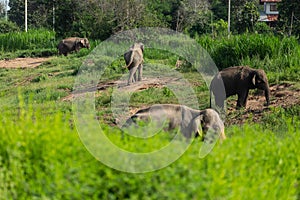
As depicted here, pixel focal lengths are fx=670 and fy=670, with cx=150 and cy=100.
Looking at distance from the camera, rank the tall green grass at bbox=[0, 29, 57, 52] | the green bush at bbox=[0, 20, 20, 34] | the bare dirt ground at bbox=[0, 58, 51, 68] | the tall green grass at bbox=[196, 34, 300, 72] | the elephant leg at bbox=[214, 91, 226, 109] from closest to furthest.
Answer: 1. the elephant leg at bbox=[214, 91, 226, 109]
2. the tall green grass at bbox=[196, 34, 300, 72]
3. the bare dirt ground at bbox=[0, 58, 51, 68]
4. the tall green grass at bbox=[0, 29, 57, 52]
5. the green bush at bbox=[0, 20, 20, 34]

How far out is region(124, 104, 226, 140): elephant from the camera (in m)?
7.20

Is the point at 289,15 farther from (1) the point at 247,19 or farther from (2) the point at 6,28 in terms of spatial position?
(2) the point at 6,28

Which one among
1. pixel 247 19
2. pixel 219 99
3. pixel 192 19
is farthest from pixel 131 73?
pixel 192 19

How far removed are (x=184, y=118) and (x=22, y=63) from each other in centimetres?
1668

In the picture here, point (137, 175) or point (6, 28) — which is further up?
point (6, 28)

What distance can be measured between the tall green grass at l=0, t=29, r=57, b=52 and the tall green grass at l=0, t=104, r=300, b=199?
22.5 metres

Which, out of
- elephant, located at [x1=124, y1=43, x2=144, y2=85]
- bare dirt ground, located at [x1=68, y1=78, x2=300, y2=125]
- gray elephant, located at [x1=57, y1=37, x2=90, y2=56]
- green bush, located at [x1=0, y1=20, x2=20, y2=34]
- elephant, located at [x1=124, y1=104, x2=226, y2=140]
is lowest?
bare dirt ground, located at [x1=68, y1=78, x2=300, y2=125]

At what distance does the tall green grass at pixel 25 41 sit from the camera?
90.8ft

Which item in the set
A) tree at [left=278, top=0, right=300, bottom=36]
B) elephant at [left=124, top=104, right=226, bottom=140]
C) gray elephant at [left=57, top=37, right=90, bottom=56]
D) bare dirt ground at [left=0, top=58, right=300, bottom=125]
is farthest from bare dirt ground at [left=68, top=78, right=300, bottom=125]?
tree at [left=278, top=0, right=300, bottom=36]

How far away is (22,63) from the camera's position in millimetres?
23391

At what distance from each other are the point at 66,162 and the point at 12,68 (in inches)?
686

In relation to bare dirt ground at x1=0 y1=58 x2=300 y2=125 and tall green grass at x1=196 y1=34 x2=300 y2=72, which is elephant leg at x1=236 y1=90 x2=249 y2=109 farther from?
tall green grass at x1=196 y1=34 x2=300 y2=72

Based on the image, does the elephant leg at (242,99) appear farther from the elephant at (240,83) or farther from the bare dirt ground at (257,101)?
the bare dirt ground at (257,101)

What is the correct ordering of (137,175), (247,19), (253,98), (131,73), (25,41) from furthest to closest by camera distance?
(247,19) → (25,41) → (131,73) → (253,98) → (137,175)
